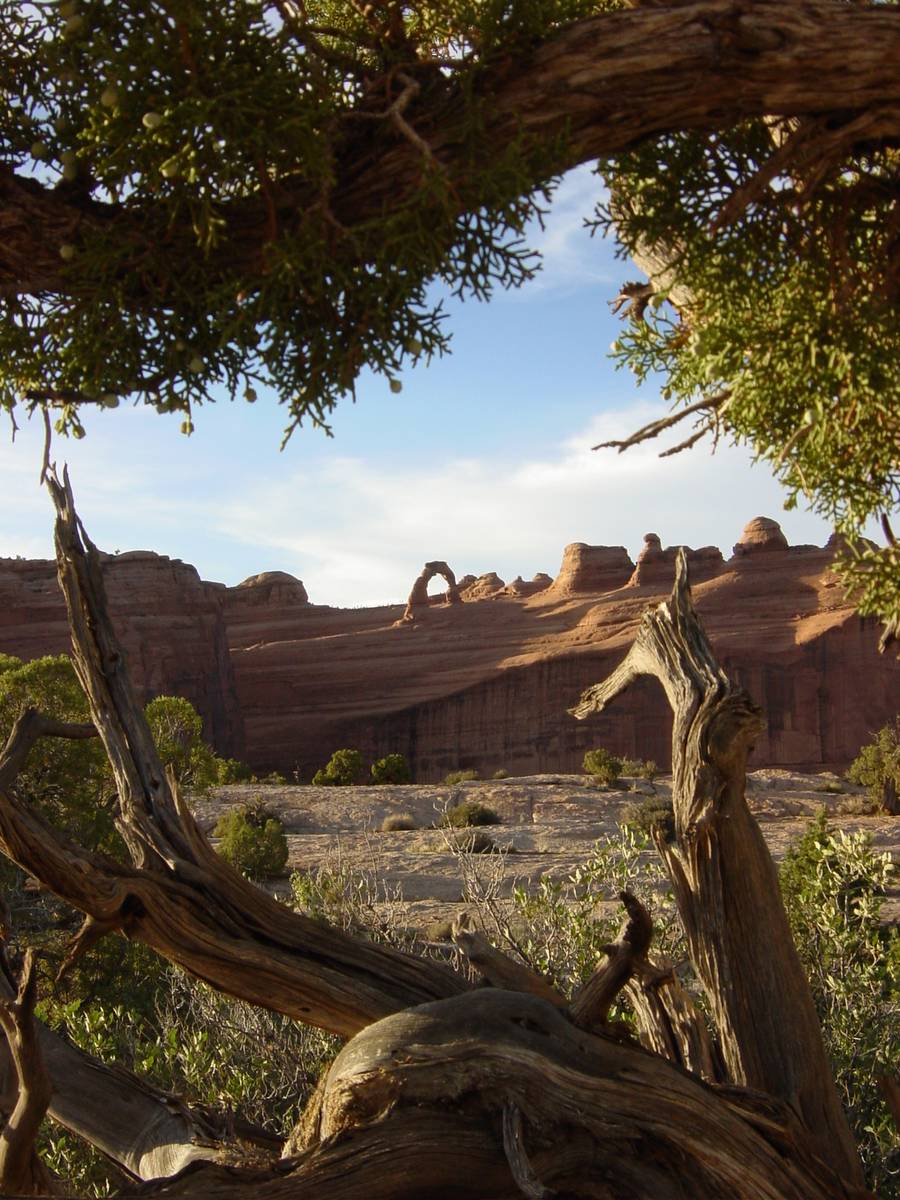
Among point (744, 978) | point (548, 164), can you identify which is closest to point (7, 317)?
point (548, 164)

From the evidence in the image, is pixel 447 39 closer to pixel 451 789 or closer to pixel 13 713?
pixel 13 713

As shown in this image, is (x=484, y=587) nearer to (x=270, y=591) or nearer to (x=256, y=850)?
(x=270, y=591)

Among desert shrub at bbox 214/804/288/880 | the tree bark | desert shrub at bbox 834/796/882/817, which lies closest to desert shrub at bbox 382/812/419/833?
desert shrub at bbox 214/804/288/880

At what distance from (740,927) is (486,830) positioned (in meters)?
19.8

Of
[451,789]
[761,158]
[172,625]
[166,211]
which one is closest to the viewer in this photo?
[166,211]

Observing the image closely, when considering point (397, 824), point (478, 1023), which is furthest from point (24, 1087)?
point (397, 824)

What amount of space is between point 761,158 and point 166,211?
212 centimetres

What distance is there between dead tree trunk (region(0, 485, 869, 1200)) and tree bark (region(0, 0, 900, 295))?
2.87ft

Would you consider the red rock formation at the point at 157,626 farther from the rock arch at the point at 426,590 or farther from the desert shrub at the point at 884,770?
the desert shrub at the point at 884,770

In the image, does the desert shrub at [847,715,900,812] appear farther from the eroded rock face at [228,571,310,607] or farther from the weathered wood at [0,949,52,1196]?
the eroded rock face at [228,571,310,607]

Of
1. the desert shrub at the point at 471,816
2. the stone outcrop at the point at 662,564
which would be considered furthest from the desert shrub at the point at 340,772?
the stone outcrop at the point at 662,564

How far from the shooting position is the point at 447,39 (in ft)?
14.4

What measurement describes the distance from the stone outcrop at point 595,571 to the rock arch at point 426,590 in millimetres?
6255

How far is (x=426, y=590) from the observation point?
6862 centimetres
